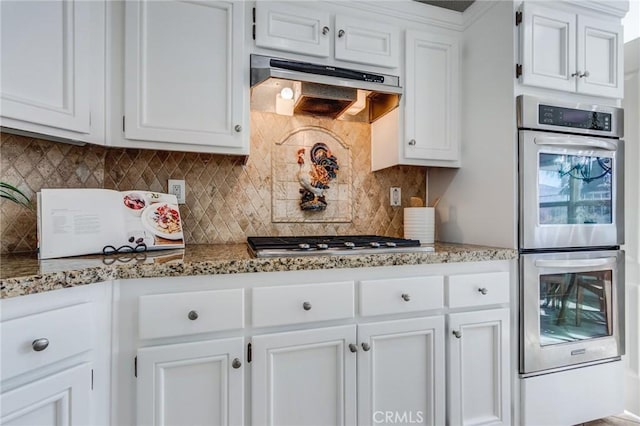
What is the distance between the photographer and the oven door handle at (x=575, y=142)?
5.15 ft

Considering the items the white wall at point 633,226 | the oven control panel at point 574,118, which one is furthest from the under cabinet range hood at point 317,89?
the white wall at point 633,226

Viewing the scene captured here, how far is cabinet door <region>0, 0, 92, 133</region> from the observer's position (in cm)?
106

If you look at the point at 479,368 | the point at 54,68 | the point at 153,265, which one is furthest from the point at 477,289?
the point at 54,68

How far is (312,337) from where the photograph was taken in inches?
48.3

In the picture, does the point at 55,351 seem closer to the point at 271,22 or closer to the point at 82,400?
the point at 82,400

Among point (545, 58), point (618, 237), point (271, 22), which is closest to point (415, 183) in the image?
point (545, 58)

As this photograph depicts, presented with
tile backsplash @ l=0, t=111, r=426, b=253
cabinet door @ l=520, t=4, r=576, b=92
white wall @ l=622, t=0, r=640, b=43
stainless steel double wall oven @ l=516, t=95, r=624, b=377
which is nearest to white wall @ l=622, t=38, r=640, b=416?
white wall @ l=622, t=0, r=640, b=43

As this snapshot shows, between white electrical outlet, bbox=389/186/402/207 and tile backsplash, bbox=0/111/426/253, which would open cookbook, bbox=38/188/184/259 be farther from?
white electrical outlet, bbox=389/186/402/207

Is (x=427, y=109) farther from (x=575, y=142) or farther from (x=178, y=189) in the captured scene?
(x=178, y=189)

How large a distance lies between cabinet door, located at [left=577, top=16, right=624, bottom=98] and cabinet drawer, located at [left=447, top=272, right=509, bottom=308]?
3.48ft

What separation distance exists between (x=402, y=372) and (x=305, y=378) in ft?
1.36

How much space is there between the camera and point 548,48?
162 cm

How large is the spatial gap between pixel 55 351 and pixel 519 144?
1896 millimetres

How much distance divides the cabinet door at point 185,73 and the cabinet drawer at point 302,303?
2.31ft
